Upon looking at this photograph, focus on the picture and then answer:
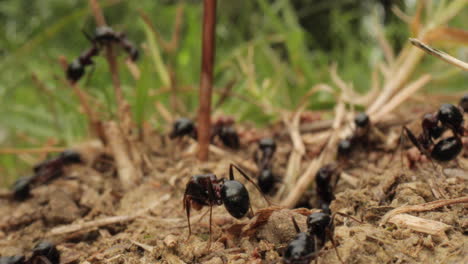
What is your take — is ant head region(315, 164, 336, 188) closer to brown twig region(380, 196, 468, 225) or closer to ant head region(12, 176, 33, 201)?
brown twig region(380, 196, 468, 225)

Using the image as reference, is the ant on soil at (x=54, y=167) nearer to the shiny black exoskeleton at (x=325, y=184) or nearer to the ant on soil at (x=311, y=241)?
the shiny black exoskeleton at (x=325, y=184)

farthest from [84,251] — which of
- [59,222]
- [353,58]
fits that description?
[353,58]

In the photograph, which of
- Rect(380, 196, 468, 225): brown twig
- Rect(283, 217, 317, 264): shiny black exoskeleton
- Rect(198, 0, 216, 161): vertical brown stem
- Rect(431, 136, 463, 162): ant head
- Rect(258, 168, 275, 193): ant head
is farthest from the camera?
Rect(258, 168, 275, 193): ant head

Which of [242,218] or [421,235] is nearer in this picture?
[421,235]

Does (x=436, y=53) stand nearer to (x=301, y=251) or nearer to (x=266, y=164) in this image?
(x=301, y=251)

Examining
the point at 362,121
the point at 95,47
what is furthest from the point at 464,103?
the point at 95,47

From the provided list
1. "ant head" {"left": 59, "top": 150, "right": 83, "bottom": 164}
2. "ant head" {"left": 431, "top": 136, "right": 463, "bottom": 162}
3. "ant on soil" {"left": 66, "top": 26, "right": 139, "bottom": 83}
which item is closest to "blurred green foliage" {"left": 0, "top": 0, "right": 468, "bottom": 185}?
"ant on soil" {"left": 66, "top": 26, "right": 139, "bottom": 83}

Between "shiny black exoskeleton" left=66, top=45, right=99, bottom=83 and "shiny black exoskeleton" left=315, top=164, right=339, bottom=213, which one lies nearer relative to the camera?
"shiny black exoskeleton" left=315, top=164, right=339, bottom=213

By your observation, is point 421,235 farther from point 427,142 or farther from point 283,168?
point 283,168
